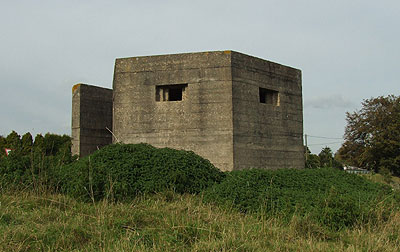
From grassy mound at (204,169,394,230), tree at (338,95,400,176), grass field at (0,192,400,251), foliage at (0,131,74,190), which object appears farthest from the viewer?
tree at (338,95,400,176)

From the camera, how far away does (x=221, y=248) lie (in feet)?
14.0

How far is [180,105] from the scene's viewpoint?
10.9 m

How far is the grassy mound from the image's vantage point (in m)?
5.91

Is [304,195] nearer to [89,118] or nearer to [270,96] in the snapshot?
[270,96]

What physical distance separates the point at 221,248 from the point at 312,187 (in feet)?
13.4

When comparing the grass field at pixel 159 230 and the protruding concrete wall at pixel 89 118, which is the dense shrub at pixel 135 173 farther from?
the protruding concrete wall at pixel 89 118

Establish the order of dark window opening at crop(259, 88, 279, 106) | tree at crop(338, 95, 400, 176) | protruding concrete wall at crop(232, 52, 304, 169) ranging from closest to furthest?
protruding concrete wall at crop(232, 52, 304, 169), dark window opening at crop(259, 88, 279, 106), tree at crop(338, 95, 400, 176)

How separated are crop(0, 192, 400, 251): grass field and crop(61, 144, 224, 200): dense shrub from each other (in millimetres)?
553


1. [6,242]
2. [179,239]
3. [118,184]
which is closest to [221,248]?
[179,239]

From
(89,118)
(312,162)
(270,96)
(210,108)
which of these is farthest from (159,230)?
(312,162)

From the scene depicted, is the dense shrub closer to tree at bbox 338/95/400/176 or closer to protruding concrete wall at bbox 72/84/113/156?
protruding concrete wall at bbox 72/84/113/156

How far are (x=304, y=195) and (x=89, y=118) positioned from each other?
7567 mm

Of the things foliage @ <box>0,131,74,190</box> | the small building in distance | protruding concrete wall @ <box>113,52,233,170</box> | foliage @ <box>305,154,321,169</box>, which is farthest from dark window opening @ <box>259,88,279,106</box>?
foliage @ <box>0,131,74,190</box>

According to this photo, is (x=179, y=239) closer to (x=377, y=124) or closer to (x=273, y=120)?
(x=273, y=120)
